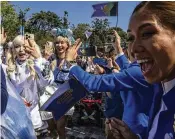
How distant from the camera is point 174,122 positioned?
1448 millimetres

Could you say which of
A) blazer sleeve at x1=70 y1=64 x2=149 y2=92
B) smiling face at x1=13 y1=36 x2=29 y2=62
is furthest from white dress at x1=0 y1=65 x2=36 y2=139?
smiling face at x1=13 y1=36 x2=29 y2=62

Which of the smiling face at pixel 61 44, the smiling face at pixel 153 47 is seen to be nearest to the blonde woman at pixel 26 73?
the smiling face at pixel 61 44

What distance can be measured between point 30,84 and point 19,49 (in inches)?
19.8

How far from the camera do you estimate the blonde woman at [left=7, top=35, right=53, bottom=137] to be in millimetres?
4812

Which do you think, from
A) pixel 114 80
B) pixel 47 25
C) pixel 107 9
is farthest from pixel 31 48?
pixel 47 25

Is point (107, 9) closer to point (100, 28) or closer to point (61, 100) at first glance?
point (61, 100)

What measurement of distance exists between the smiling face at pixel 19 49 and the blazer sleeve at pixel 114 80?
2.00 meters

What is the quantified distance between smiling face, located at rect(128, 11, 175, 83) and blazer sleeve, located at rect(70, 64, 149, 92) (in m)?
1.27

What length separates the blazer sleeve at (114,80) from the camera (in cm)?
286

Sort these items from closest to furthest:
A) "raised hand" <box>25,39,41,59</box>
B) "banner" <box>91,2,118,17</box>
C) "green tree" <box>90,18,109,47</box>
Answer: "raised hand" <box>25,39,41,59</box> < "banner" <box>91,2,118,17</box> < "green tree" <box>90,18,109,47</box>

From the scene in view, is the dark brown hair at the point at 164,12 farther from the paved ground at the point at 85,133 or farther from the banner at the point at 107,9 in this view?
the banner at the point at 107,9

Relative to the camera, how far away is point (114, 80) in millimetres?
2953

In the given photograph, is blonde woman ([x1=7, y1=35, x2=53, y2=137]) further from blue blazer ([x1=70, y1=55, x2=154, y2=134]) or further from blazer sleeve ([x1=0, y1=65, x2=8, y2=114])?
blazer sleeve ([x1=0, y1=65, x2=8, y2=114])

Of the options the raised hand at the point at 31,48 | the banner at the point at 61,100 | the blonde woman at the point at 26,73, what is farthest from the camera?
the blonde woman at the point at 26,73
